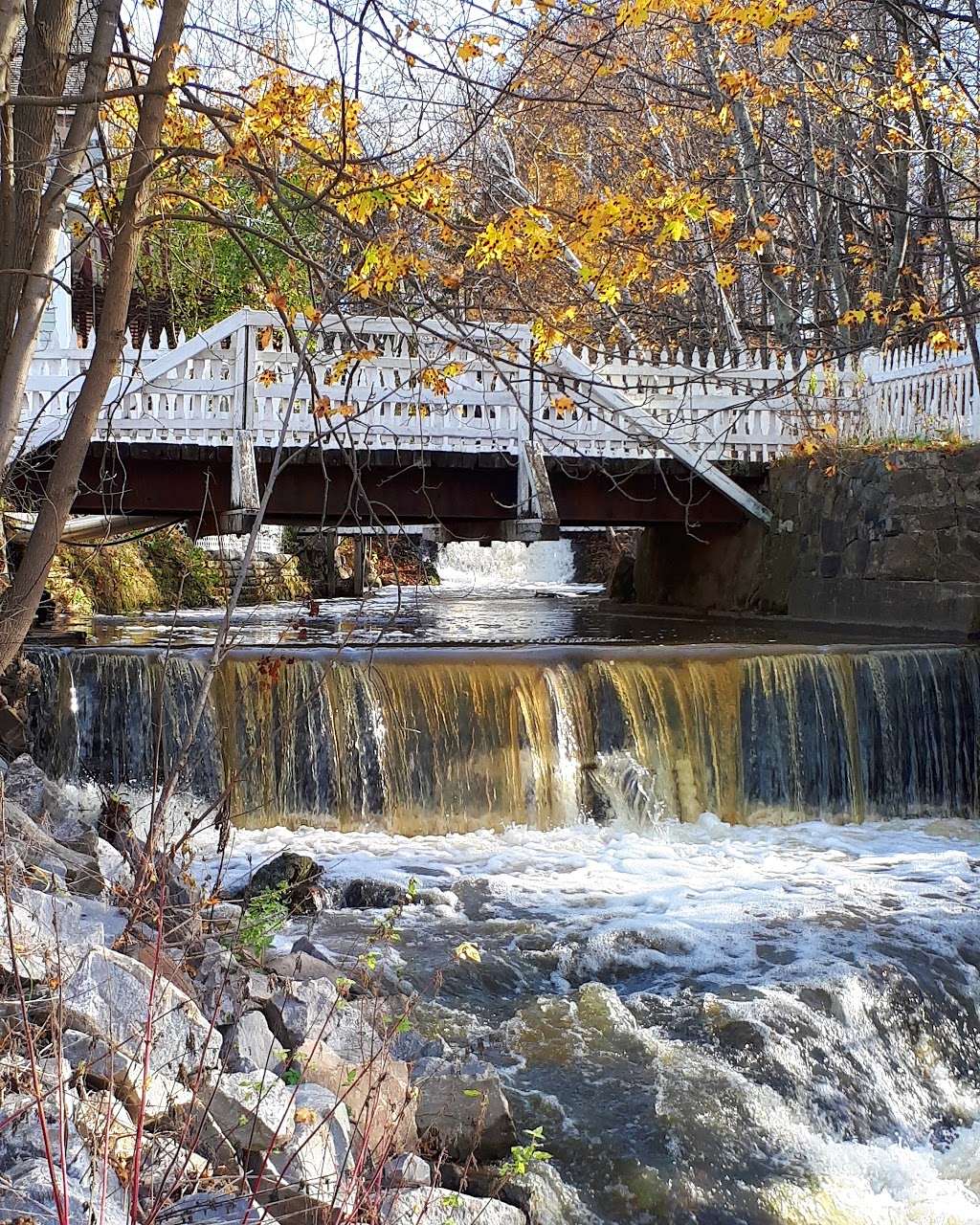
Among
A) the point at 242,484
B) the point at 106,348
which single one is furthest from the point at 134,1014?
the point at 242,484

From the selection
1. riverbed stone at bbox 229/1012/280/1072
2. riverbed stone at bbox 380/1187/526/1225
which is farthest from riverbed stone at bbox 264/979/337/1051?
riverbed stone at bbox 380/1187/526/1225

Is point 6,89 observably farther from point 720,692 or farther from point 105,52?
point 720,692

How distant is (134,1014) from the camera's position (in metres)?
3.87

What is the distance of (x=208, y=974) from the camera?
4.90 metres

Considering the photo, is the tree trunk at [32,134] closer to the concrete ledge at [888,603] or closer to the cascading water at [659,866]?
the cascading water at [659,866]

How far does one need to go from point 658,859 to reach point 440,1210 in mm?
5197

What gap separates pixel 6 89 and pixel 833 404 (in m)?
11.1

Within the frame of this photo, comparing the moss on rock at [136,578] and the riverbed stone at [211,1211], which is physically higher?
the moss on rock at [136,578]

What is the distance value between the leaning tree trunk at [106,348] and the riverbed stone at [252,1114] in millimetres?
1952

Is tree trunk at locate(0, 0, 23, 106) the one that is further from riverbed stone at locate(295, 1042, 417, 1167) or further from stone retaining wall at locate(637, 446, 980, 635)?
stone retaining wall at locate(637, 446, 980, 635)

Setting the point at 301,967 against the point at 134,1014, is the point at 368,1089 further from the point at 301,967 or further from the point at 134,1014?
the point at 301,967

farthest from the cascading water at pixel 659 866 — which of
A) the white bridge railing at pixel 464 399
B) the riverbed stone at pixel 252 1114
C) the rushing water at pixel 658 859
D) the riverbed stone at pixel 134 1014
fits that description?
the white bridge railing at pixel 464 399

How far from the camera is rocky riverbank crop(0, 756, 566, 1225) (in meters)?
3.08

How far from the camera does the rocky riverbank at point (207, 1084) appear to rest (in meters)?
3.08
